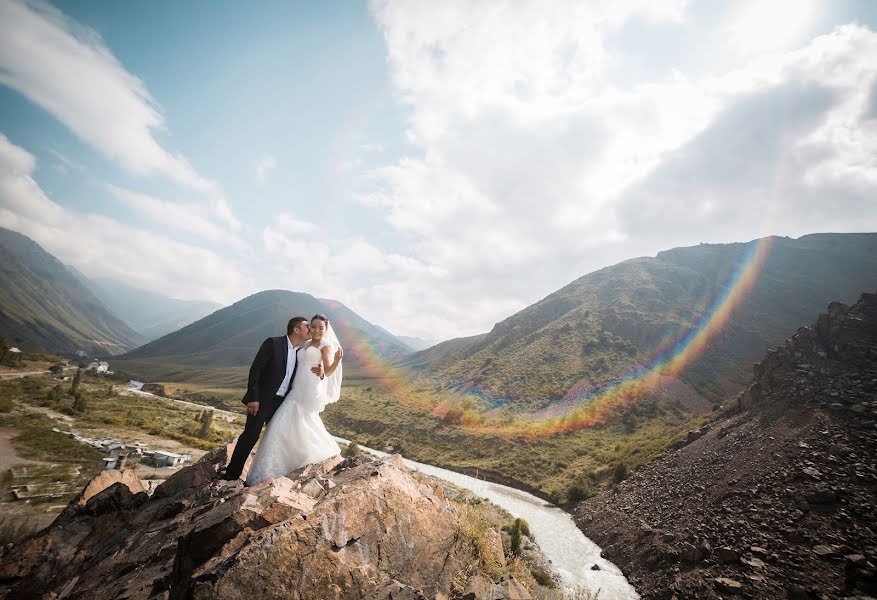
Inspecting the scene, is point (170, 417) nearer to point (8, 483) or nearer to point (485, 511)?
point (8, 483)

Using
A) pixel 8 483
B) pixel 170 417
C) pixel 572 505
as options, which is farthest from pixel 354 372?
pixel 8 483

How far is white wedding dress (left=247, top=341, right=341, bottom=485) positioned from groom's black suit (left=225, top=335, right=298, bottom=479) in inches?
8.7

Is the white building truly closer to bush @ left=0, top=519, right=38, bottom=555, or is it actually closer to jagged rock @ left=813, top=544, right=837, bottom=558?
bush @ left=0, top=519, right=38, bottom=555

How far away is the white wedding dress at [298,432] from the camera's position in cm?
779

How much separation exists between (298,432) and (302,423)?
0.21 metres

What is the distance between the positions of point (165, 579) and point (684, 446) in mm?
44462

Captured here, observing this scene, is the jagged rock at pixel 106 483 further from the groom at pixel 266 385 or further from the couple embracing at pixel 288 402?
the couple embracing at pixel 288 402

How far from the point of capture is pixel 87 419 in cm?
3856

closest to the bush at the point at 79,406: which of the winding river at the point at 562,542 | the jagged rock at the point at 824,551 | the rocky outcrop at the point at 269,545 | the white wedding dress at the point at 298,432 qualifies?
the winding river at the point at 562,542

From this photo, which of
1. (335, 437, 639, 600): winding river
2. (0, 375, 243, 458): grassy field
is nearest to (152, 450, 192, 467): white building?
(0, 375, 243, 458): grassy field

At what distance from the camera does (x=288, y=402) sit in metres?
8.19

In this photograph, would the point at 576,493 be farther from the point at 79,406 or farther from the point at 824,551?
the point at 79,406

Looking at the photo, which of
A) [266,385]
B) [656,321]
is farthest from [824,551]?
[656,321]

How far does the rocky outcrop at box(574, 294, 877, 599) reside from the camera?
1688 centimetres
